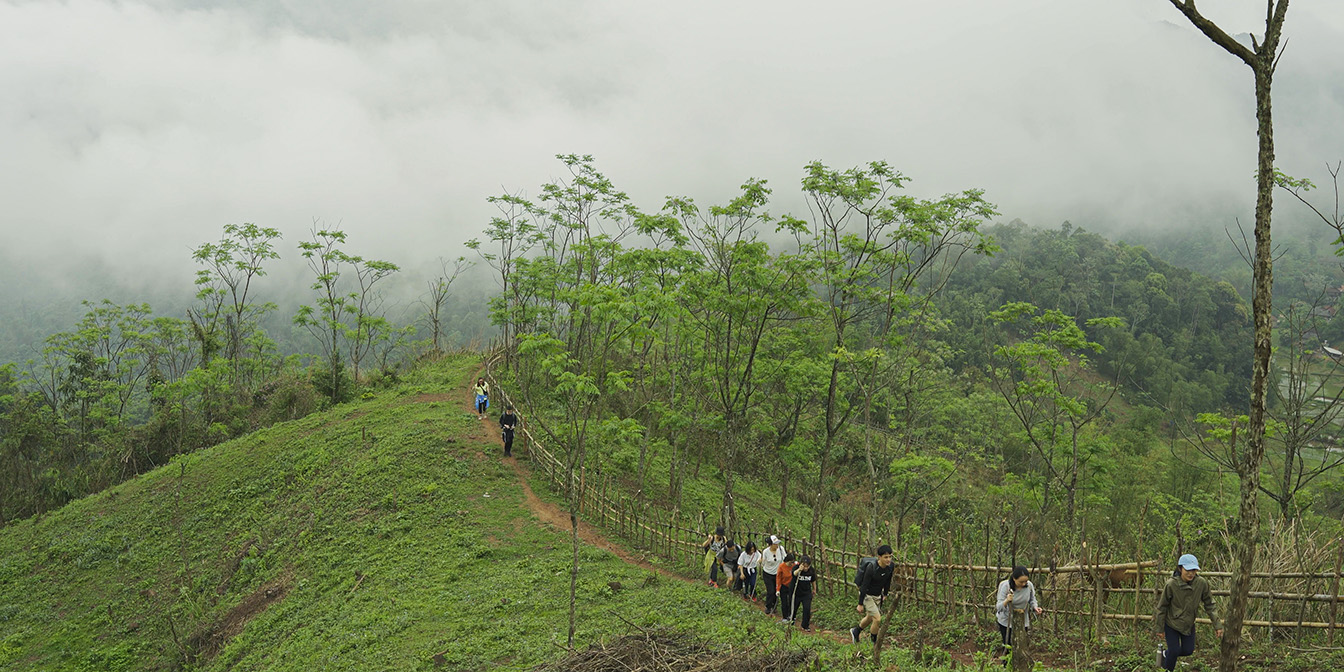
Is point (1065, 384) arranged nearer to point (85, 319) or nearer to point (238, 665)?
point (238, 665)

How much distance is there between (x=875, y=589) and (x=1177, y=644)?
3292 millimetres

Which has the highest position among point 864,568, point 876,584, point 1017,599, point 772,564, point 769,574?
point 1017,599

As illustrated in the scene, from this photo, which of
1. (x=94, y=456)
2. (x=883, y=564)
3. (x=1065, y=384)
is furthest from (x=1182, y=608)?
(x=94, y=456)

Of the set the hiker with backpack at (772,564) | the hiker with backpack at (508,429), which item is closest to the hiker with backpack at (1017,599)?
the hiker with backpack at (772,564)

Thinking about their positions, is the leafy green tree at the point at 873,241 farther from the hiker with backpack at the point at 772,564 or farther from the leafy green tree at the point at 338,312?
the leafy green tree at the point at 338,312

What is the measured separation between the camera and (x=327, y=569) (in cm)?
1669

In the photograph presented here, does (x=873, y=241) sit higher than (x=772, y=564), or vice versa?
(x=873, y=241)

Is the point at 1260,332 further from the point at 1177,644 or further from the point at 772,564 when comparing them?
A: the point at 772,564

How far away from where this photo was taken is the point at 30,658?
1678cm

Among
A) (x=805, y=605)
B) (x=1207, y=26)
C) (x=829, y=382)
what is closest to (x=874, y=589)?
(x=805, y=605)

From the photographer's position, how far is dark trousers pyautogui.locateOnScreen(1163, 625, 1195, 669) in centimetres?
723

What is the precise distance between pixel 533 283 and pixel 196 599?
15.6 meters

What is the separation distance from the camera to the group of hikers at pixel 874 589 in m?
7.09

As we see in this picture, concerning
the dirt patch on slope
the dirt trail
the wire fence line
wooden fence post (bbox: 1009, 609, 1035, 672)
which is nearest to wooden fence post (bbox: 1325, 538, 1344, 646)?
the wire fence line
